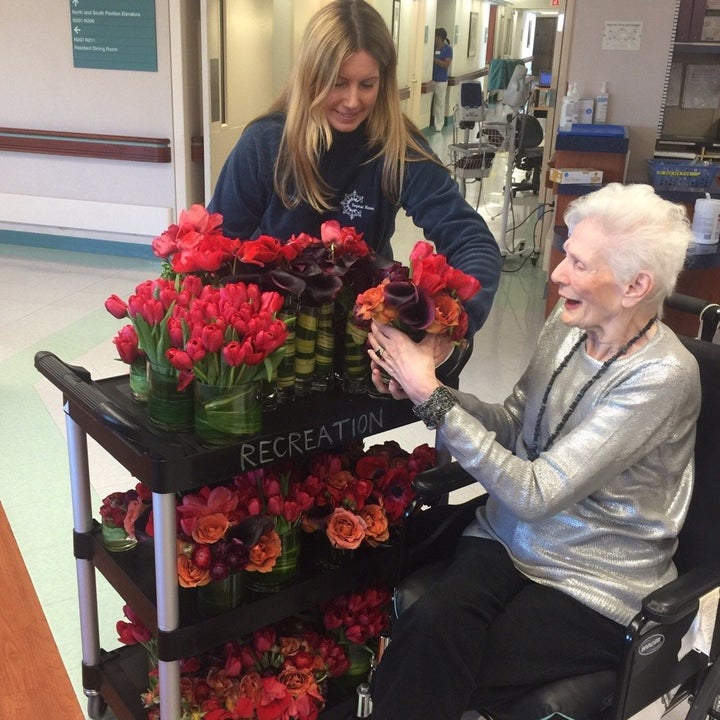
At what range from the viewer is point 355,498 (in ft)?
5.93

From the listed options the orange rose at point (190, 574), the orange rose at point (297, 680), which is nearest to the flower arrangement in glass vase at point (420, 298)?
the orange rose at point (190, 574)

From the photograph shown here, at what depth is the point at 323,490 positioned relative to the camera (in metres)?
1.81

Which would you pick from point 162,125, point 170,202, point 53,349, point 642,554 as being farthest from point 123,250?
point 642,554

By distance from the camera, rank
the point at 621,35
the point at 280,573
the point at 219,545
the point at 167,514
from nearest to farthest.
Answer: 1. the point at 167,514
2. the point at 219,545
3. the point at 280,573
4. the point at 621,35

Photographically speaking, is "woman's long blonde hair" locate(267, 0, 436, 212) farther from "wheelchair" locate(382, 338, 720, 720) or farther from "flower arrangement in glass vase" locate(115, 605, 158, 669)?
"flower arrangement in glass vase" locate(115, 605, 158, 669)

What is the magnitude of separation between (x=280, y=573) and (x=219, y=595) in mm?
140

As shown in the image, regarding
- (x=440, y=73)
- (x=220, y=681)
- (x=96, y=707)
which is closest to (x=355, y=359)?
(x=220, y=681)

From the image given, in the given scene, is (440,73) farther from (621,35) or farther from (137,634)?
(137,634)

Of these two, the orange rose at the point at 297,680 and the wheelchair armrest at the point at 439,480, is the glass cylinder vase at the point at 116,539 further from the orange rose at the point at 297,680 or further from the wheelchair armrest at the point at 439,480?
the wheelchair armrest at the point at 439,480

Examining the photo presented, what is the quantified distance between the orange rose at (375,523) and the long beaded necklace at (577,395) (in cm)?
34

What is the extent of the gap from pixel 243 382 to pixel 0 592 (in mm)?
616

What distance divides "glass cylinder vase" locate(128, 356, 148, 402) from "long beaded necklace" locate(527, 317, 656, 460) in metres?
0.76

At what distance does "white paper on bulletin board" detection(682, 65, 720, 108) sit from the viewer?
552 cm

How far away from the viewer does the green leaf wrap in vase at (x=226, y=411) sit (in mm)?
1445
